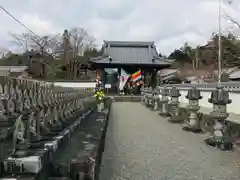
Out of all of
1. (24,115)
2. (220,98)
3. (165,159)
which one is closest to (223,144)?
(220,98)

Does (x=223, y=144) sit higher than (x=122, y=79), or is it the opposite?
(x=122, y=79)

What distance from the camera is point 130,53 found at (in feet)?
125

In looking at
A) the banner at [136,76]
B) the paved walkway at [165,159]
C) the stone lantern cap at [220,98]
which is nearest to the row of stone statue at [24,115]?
the paved walkway at [165,159]

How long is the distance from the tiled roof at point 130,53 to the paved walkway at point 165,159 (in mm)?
26380

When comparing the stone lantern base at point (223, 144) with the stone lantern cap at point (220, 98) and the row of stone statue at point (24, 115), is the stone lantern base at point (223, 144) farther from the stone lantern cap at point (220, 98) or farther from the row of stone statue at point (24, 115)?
the row of stone statue at point (24, 115)

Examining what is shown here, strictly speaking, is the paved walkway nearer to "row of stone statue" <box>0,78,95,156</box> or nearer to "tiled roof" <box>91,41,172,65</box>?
"row of stone statue" <box>0,78,95,156</box>

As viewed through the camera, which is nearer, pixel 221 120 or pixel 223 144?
pixel 223 144

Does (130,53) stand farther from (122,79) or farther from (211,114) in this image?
(211,114)

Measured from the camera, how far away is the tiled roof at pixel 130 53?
35312mm

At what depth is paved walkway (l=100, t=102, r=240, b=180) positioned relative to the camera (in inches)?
204

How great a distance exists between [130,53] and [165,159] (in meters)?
32.4

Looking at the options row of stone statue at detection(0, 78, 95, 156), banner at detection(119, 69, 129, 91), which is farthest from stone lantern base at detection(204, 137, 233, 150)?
banner at detection(119, 69, 129, 91)

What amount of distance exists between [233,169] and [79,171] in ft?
10.4

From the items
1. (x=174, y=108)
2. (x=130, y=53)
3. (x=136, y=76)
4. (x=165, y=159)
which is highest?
(x=130, y=53)
